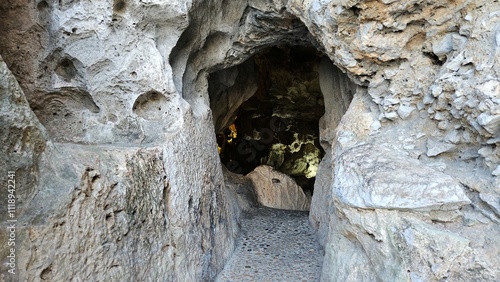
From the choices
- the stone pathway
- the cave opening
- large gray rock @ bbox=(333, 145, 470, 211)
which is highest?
the cave opening

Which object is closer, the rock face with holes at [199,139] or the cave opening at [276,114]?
the rock face with holes at [199,139]

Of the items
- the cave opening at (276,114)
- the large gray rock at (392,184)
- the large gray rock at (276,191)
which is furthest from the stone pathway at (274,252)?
the cave opening at (276,114)

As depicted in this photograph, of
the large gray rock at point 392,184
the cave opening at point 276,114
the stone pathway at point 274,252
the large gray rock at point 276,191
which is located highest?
the cave opening at point 276,114

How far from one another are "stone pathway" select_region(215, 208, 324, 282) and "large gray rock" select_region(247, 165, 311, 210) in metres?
1.39

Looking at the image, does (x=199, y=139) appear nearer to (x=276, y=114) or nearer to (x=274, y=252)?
(x=274, y=252)

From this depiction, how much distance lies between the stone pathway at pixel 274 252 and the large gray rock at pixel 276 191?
4.57ft

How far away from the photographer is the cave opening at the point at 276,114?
7477mm

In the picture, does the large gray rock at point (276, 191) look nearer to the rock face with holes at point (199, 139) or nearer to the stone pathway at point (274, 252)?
the stone pathway at point (274, 252)

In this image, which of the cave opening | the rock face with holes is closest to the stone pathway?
the rock face with holes

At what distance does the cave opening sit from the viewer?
7477 mm

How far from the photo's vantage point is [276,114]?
1124cm

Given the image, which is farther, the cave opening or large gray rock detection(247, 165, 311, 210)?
the cave opening

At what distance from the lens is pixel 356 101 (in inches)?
146

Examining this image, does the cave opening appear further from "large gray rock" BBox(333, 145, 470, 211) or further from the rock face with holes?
"large gray rock" BBox(333, 145, 470, 211)
